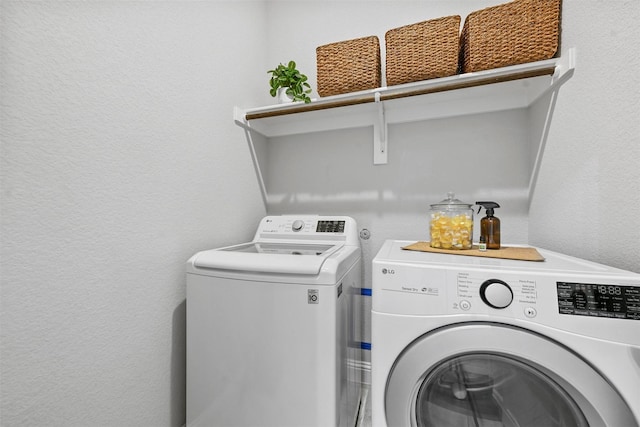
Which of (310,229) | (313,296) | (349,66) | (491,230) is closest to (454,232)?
(491,230)

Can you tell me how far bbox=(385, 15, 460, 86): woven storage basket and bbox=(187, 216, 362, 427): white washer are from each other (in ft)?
3.03

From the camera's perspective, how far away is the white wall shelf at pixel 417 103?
1.08 meters

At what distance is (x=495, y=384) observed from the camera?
29.7 inches

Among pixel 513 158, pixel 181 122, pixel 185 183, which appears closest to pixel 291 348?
pixel 185 183

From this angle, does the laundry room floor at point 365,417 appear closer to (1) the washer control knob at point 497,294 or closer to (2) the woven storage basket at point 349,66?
(1) the washer control knob at point 497,294

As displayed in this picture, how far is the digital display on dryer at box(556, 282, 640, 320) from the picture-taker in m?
0.61

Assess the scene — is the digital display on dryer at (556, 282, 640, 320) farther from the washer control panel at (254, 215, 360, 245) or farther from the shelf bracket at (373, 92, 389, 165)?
the shelf bracket at (373, 92, 389, 165)

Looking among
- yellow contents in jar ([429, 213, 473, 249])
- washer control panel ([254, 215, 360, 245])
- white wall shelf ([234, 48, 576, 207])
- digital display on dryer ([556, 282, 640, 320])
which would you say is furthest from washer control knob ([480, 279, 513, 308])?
white wall shelf ([234, 48, 576, 207])

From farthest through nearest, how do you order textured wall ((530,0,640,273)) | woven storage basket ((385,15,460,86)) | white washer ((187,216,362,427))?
woven storage basket ((385,15,460,86)) < white washer ((187,216,362,427)) < textured wall ((530,0,640,273))

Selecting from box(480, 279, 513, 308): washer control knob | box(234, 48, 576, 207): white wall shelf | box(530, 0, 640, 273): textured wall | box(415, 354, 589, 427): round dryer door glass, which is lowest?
box(415, 354, 589, 427): round dryer door glass

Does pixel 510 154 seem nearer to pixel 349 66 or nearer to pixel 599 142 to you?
pixel 599 142

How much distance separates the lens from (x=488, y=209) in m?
1.06

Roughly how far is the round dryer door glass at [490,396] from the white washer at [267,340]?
12.1 inches

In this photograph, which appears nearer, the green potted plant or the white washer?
the white washer
